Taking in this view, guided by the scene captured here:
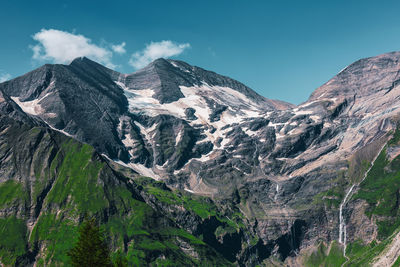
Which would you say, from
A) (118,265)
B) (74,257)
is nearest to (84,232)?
(74,257)

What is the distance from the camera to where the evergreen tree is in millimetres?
64062

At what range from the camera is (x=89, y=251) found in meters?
64.6

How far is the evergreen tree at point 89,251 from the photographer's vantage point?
64062mm

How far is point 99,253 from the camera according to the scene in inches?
Result: 2554

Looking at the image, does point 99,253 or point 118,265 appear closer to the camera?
point 99,253

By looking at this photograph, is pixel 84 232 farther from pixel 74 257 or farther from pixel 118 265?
pixel 118 265

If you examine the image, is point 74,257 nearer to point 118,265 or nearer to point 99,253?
point 99,253

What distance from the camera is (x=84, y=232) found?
214ft

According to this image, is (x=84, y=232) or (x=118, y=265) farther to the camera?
(x=118, y=265)

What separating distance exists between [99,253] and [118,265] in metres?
11.6

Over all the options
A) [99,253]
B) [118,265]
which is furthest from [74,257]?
[118,265]

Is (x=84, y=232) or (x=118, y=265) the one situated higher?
(x=84, y=232)

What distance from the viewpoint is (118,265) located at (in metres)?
75.1

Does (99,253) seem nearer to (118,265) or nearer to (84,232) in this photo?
(84,232)
